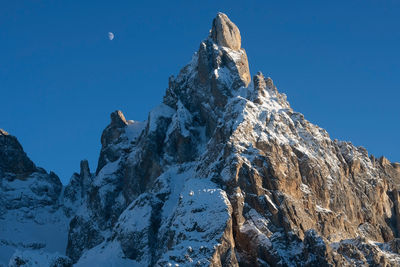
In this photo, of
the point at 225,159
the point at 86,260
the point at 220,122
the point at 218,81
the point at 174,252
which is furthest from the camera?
the point at 218,81

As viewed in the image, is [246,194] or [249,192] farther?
[249,192]

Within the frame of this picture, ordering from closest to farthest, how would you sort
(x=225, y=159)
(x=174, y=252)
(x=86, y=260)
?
(x=174, y=252)
(x=225, y=159)
(x=86, y=260)

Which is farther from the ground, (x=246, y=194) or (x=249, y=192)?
(x=249, y=192)

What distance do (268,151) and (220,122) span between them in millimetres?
15496

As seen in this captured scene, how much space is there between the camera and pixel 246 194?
145 meters

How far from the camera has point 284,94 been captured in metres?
187

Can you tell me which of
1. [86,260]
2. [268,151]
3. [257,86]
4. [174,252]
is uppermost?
[257,86]

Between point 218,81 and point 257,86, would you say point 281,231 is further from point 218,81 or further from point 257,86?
point 218,81

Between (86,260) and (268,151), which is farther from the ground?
(268,151)

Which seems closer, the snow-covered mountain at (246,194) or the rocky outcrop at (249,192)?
the rocky outcrop at (249,192)

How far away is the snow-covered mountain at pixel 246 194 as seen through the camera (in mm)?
135750

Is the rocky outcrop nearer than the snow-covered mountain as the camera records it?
Yes

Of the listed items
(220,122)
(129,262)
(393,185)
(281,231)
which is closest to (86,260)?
(129,262)

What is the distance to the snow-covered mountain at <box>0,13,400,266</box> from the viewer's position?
135750 mm
